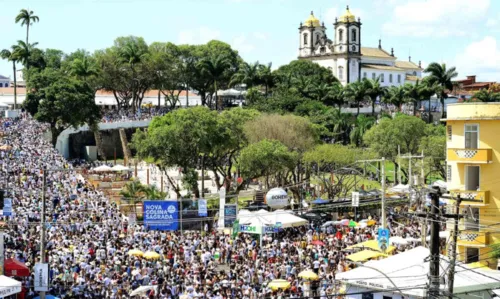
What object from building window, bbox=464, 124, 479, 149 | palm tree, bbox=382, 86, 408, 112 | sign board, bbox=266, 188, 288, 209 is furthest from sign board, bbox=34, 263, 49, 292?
palm tree, bbox=382, 86, 408, 112

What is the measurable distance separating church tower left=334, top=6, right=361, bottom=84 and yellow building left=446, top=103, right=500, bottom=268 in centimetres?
9362

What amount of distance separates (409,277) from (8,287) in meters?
12.4

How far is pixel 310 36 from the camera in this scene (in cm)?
13675

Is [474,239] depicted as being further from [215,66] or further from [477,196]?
[215,66]

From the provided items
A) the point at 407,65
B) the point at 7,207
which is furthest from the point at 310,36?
the point at 7,207

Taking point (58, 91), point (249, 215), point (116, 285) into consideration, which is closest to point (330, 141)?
point (58, 91)

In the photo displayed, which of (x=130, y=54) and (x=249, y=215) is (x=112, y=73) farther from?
(x=249, y=215)

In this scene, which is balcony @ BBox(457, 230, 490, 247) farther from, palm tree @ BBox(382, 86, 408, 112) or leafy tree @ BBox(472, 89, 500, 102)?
palm tree @ BBox(382, 86, 408, 112)

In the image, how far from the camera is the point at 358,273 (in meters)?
28.0

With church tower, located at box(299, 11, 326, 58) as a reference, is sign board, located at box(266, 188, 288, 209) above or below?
A: below

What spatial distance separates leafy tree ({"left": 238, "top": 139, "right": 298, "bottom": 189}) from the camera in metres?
55.9

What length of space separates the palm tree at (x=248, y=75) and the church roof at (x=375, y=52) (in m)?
47.2

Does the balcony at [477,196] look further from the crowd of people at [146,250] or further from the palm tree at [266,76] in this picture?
the palm tree at [266,76]

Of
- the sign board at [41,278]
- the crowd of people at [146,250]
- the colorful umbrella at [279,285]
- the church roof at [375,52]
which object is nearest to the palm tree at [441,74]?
the church roof at [375,52]
